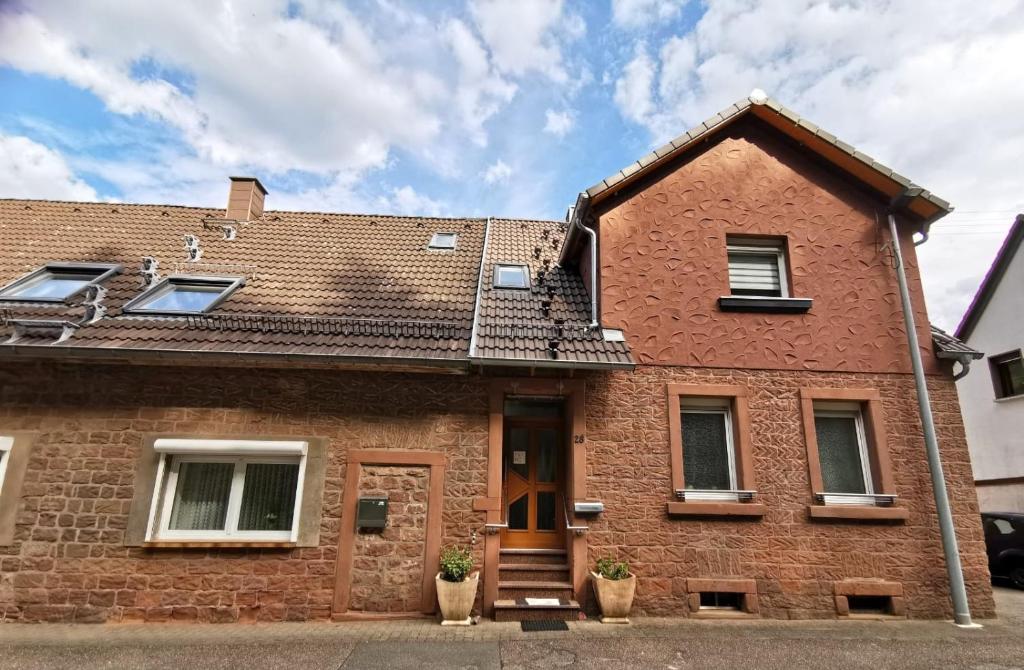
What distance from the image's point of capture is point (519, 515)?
7.46m

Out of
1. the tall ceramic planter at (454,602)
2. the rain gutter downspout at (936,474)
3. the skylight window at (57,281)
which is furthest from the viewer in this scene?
the skylight window at (57,281)

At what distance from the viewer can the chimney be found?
36.6ft

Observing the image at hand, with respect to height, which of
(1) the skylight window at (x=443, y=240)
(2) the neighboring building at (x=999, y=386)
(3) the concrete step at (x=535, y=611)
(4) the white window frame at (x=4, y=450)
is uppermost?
(1) the skylight window at (x=443, y=240)

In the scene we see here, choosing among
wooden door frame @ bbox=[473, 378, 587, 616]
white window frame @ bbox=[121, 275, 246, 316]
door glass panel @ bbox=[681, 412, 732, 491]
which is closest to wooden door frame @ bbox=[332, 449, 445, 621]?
wooden door frame @ bbox=[473, 378, 587, 616]

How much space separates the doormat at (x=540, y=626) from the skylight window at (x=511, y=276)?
4.80 meters

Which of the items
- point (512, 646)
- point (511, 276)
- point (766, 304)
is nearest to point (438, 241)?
point (511, 276)

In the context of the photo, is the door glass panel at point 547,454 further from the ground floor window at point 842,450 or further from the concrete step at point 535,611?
the ground floor window at point 842,450

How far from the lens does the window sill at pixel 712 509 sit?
6715 millimetres

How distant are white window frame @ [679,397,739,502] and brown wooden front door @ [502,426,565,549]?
1723mm

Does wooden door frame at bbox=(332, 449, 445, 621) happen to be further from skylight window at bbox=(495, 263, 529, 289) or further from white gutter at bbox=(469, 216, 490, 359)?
skylight window at bbox=(495, 263, 529, 289)

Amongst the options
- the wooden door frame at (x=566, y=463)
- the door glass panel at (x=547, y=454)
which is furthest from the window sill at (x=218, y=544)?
the door glass panel at (x=547, y=454)

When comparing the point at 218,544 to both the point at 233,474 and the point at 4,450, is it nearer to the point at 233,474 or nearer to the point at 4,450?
the point at 233,474

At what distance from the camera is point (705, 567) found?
6633mm

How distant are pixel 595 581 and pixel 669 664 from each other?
59.5 inches
